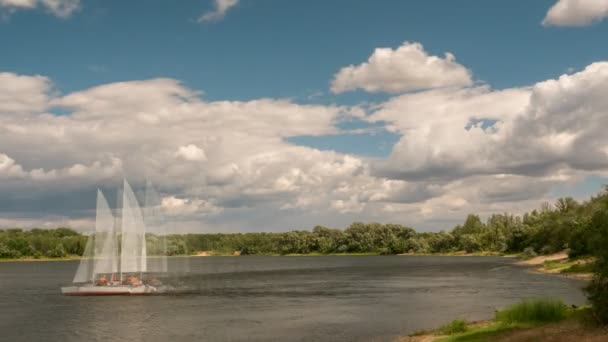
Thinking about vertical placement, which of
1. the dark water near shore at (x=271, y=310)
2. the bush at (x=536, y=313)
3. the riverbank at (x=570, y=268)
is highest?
the bush at (x=536, y=313)

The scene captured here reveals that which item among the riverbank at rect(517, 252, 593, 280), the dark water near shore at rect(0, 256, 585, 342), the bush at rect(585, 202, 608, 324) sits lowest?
the dark water near shore at rect(0, 256, 585, 342)

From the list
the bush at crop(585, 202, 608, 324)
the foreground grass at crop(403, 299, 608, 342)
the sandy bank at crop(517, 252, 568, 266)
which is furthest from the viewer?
the sandy bank at crop(517, 252, 568, 266)

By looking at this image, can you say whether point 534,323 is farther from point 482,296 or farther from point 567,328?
point 482,296

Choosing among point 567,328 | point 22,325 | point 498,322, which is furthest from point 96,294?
point 567,328

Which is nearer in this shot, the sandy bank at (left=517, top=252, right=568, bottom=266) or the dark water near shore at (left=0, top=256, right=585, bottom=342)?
the dark water near shore at (left=0, top=256, right=585, bottom=342)

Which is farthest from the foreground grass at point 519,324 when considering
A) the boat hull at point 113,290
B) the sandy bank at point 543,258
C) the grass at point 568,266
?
the sandy bank at point 543,258

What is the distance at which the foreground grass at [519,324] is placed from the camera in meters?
41.9

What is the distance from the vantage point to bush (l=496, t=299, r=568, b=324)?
47.3m

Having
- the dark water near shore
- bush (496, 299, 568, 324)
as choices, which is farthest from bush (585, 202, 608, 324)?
the dark water near shore

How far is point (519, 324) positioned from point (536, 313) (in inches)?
88.4

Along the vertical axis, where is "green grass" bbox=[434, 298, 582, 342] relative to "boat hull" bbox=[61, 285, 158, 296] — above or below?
above

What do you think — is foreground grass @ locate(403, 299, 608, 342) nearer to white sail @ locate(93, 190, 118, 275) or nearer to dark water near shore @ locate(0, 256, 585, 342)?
dark water near shore @ locate(0, 256, 585, 342)

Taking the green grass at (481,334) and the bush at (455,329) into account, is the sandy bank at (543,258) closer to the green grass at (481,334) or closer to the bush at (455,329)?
the bush at (455,329)

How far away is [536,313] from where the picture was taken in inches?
1880
